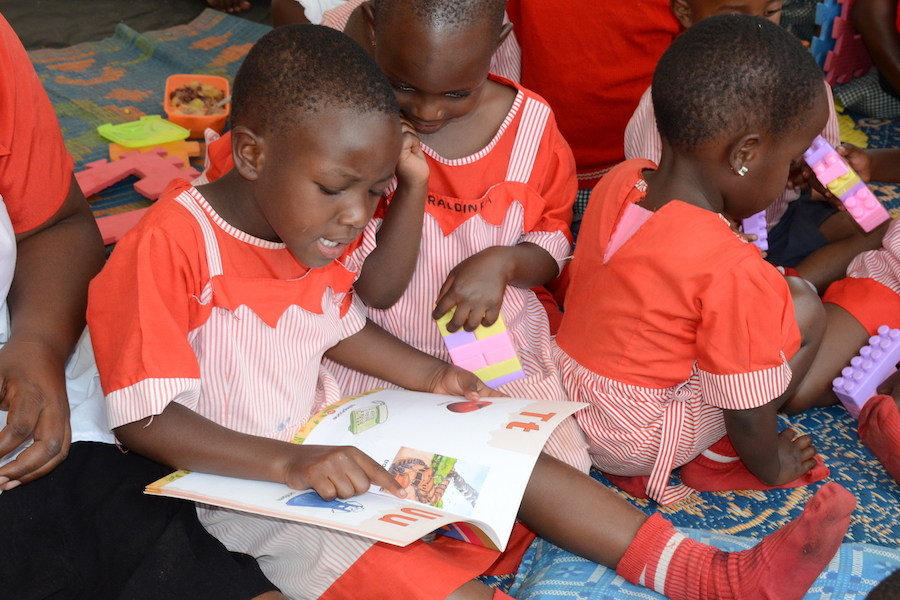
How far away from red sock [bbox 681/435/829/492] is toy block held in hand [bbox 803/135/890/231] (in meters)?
0.48

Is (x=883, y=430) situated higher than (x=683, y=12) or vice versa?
(x=683, y=12)

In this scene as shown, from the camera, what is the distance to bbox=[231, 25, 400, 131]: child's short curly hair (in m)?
1.03

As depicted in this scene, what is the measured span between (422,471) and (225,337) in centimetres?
33

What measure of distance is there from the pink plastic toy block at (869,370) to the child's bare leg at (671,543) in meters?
0.55

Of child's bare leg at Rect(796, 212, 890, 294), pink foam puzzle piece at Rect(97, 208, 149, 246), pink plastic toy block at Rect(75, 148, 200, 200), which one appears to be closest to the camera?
child's bare leg at Rect(796, 212, 890, 294)

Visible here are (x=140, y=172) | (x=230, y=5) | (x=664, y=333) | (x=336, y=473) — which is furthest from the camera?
(x=230, y=5)

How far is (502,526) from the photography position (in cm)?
100

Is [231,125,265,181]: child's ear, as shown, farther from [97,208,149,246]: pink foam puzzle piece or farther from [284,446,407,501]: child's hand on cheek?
[97,208,149,246]: pink foam puzzle piece

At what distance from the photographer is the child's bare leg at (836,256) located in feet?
5.78

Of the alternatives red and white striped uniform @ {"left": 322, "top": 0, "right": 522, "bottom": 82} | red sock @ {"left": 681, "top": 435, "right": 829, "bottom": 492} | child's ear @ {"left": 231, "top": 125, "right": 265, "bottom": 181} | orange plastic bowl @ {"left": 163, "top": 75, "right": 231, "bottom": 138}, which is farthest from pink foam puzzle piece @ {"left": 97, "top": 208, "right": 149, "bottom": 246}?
red sock @ {"left": 681, "top": 435, "right": 829, "bottom": 492}

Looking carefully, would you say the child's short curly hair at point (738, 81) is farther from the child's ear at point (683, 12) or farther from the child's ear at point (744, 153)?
the child's ear at point (683, 12)

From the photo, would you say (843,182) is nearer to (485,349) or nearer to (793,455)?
(793,455)

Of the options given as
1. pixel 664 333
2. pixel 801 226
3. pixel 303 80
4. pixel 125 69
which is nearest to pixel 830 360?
pixel 801 226

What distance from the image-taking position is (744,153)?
1.18 metres
